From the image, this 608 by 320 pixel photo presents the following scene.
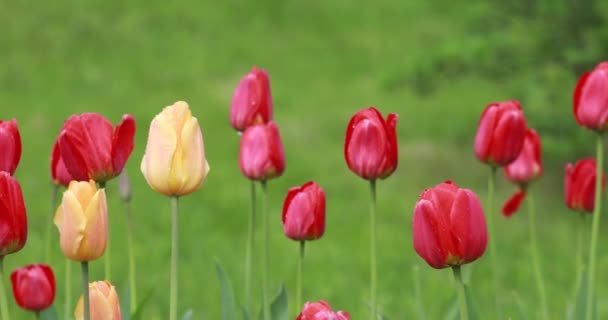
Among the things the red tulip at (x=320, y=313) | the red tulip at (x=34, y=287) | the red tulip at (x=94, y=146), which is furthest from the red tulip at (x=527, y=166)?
the red tulip at (x=34, y=287)

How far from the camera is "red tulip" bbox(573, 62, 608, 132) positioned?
2.38 m

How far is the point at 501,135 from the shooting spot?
252 cm

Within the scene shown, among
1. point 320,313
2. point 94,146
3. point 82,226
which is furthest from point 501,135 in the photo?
point 82,226

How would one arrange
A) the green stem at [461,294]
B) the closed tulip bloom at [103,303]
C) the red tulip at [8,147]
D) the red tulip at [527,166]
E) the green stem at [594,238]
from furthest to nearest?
the red tulip at [527,166] → the green stem at [594,238] → the red tulip at [8,147] → the closed tulip bloom at [103,303] → the green stem at [461,294]

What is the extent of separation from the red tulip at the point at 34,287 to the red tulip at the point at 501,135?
1.00 metres

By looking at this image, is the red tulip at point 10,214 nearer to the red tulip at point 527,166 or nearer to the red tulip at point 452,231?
the red tulip at point 452,231

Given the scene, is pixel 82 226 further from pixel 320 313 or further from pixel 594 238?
pixel 594 238

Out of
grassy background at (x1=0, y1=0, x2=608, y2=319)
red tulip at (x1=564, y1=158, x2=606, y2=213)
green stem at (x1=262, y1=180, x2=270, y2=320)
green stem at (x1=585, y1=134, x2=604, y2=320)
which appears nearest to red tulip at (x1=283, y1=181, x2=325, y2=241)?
green stem at (x1=262, y1=180, x2=270, y2=320)

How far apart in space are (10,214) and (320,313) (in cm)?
54

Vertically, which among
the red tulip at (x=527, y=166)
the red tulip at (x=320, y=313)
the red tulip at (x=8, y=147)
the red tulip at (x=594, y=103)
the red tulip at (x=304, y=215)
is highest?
the red tulip at (x=594, y=103)

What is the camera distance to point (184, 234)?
25.4 ft

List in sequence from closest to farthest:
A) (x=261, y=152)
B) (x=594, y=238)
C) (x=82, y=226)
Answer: (x=82, y=226) → (x=594, y=238) → (x=261, y=152)

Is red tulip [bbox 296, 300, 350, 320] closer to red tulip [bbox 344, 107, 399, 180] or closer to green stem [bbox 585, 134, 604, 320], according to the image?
red tulip [bbox 344, 107, 399, 180]

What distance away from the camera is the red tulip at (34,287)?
2121 mm
